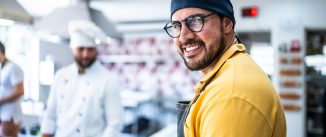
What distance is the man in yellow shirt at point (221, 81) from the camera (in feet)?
2.22

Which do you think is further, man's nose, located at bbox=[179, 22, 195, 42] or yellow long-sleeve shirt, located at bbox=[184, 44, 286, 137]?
man's nose, located at bbox=[179, 22, 195, 42]

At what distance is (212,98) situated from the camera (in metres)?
0.71

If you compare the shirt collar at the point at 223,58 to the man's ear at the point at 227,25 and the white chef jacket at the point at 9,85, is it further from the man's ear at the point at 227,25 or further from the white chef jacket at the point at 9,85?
the white chef jacket at the point at 9,85

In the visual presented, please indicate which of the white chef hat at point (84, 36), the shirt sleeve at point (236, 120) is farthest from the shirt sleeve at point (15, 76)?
the shirt sleeve at point (236, 120)

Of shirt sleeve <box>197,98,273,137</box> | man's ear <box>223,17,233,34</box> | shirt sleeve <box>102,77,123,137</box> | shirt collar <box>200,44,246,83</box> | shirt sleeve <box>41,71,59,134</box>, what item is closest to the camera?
shirt sleeve <box>197,98,273,137</box>

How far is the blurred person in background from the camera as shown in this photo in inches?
79.9

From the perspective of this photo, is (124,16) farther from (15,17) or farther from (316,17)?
(15,17)

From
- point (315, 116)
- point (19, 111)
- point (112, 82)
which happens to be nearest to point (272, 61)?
point (315, 116)

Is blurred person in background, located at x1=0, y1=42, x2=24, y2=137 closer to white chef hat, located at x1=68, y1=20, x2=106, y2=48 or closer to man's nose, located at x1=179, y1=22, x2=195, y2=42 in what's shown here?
white chef hat, located at x1=68, y1=20, x2=106, y2=48

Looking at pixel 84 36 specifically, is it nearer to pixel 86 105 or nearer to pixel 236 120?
pixel 86 105

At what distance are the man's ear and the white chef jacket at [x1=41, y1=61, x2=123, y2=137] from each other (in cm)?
126

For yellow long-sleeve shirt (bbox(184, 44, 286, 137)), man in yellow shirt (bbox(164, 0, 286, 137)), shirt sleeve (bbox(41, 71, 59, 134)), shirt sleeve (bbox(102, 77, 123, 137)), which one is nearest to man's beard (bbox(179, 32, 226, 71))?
man in yellow shirt (bbox(164, 0, 286, 137))

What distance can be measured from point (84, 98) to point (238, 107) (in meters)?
1.53

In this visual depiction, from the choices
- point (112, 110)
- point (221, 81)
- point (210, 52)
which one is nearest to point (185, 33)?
point (210, 52)
